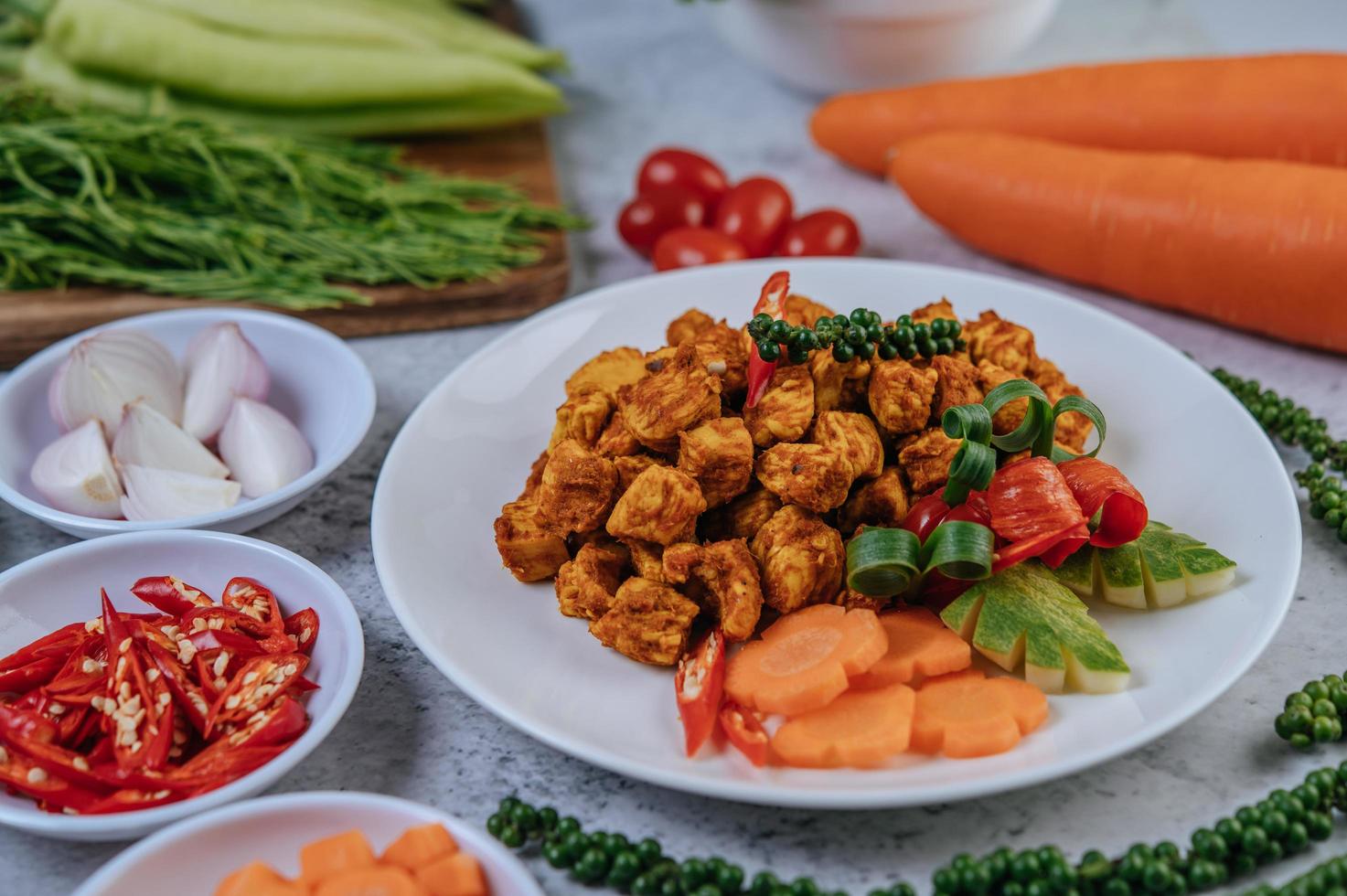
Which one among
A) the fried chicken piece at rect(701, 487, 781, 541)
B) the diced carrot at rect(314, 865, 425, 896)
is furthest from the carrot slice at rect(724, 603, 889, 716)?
the diced carrot at rect(314, 865, 425, 896)

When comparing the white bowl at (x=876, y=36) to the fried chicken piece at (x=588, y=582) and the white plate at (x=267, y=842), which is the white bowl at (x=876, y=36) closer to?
the fried chicken piece at (x=588, y=582)

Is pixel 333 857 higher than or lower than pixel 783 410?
lower

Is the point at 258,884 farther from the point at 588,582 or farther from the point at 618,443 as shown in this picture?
the point at 618,443

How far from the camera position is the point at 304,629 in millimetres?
2098

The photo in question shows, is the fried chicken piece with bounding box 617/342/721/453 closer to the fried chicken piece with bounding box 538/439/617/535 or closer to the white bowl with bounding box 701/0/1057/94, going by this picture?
the fried chicken piece with bounding box 538/439/617/535

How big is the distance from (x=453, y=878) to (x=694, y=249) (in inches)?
81.0

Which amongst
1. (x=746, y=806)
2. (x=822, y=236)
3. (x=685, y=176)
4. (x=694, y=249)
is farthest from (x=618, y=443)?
(x=685, y=176)

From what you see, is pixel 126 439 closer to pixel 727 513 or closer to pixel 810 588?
pixel 727 513

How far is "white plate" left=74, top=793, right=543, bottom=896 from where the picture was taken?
1629 mm

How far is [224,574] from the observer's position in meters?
2.23

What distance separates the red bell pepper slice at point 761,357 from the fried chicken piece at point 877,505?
0.25 meters

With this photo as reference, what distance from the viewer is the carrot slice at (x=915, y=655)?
1916mm

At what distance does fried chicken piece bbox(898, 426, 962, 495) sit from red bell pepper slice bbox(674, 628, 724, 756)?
0.48 metres

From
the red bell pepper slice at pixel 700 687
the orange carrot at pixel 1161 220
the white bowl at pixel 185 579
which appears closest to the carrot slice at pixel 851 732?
the red bell pepper slice at pixel 700 687
